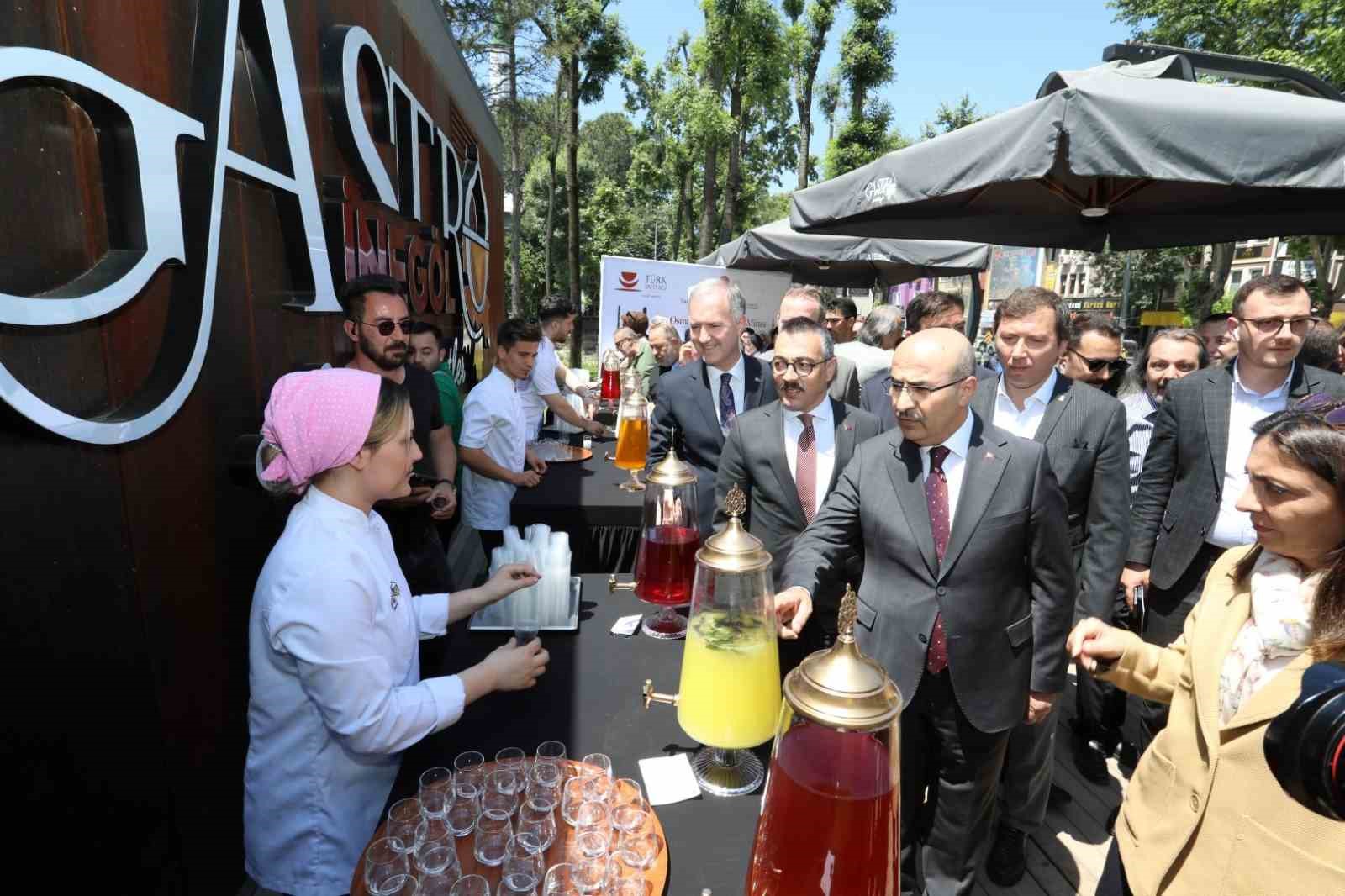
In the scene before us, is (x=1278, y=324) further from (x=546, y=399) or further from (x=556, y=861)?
(x=546, y=399)

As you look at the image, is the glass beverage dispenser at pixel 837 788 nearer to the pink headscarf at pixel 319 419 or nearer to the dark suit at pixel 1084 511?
the pink headscarf at pixel 319 419

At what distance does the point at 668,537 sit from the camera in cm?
201

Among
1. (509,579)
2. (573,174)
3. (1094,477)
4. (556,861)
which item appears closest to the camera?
(556,861)

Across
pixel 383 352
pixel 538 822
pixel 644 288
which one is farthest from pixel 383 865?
pixel 644 288

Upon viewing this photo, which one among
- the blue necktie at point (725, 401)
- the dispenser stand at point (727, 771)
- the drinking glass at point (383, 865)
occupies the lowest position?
the dispenser stand at point (727, 771)

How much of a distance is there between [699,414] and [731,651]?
2.07 meters

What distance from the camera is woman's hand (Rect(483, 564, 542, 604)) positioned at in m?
1.95

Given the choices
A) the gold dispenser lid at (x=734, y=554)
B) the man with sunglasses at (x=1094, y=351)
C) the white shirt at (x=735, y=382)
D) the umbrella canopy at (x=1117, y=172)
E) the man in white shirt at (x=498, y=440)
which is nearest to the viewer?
the gold dispenser lid at (x=734, y=554)

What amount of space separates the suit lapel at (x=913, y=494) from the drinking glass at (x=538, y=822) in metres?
1.35

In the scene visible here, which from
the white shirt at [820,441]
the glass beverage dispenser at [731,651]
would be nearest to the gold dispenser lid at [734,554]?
the glass beverage dispenser at [731,651]

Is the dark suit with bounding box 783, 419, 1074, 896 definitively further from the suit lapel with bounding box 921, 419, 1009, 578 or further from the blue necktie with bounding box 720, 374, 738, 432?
the blue necktie with bounding box 720, 374, 738, 432

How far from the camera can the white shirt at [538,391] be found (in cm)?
532

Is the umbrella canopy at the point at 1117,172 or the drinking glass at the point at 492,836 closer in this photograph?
the drinking glass at the point at 492,836

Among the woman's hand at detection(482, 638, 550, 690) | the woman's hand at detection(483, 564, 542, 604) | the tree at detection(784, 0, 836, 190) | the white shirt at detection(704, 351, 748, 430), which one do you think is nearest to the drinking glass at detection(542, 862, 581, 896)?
the woman's hand at detection(482, 638, 550, 690)
